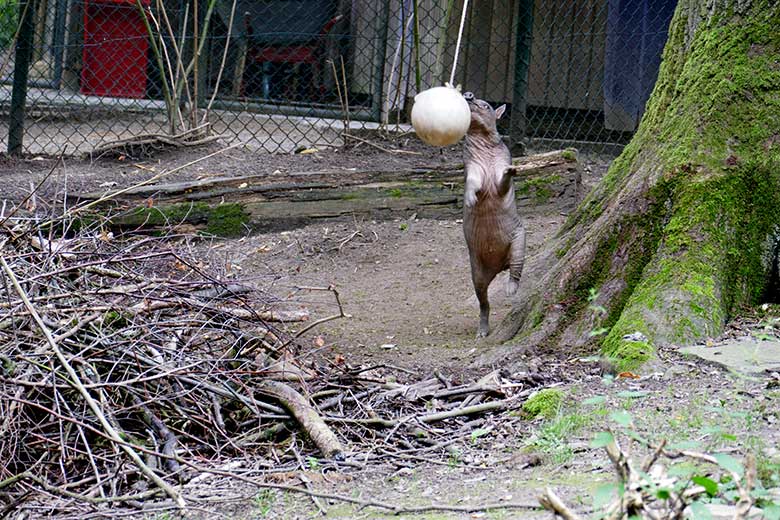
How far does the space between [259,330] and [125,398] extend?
33.8 inches

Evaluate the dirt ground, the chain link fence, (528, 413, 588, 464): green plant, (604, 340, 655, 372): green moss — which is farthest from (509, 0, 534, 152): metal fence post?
(528, 413, 588, 464): green plant

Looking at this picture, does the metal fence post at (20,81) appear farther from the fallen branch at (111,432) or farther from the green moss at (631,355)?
the green moss at (631,355)

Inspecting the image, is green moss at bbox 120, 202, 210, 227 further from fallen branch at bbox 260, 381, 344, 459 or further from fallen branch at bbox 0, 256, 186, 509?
fallen branch at bbox 0, 256, 186, 509

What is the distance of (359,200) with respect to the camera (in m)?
8.19

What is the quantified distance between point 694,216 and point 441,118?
126 centimetres

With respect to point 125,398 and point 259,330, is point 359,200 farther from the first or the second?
point 125,398

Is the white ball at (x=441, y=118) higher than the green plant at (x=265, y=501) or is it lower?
higher

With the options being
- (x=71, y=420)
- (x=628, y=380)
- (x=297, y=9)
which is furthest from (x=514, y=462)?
(x=297, y=9)

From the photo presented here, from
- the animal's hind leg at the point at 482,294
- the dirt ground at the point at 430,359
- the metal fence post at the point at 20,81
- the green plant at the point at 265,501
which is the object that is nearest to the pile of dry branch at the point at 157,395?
the green plant at the point at 265,501

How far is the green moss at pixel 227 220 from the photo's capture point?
311 inches

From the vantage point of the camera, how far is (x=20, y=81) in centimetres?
876

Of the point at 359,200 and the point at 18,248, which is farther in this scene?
the point at 359,200

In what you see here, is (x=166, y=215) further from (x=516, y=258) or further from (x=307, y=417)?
(x=307, y=417)

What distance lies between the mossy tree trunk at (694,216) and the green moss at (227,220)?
359 centimetres
